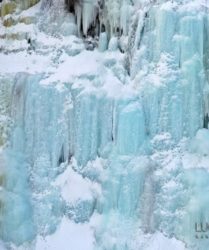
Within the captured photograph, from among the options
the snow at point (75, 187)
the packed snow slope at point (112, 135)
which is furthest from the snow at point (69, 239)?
the snow at point (75, 187)

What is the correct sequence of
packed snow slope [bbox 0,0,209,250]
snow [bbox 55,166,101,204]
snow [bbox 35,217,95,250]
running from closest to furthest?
packed snow slope [bbox 0,0,209,250] → snow [bbox 35,217,95,250] → snow [bbox 55,166,101,204]

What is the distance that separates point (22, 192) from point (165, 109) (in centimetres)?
367

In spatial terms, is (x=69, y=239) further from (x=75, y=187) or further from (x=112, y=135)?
(x=112, y=135)

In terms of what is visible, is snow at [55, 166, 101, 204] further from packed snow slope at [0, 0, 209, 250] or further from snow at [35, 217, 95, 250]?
snow at [35, 217, 95, 250]

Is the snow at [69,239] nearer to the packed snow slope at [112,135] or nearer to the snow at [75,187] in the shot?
the packed snow slope at [112,135]

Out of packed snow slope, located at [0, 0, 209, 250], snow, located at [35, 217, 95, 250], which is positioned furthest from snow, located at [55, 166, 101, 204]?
snow, located at [35, 217, 95, 250]

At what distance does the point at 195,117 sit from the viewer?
13469mm

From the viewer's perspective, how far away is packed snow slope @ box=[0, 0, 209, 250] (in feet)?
43.7

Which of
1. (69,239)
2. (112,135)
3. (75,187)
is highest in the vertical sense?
(112,135)

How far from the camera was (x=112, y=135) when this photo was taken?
14008 mm

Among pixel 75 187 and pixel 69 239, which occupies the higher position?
pixel 75 187

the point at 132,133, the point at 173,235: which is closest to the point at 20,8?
the point at 132,133

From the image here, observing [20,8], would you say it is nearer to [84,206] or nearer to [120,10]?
[120,10]

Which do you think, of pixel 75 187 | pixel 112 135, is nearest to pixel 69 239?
pixel 75 187
